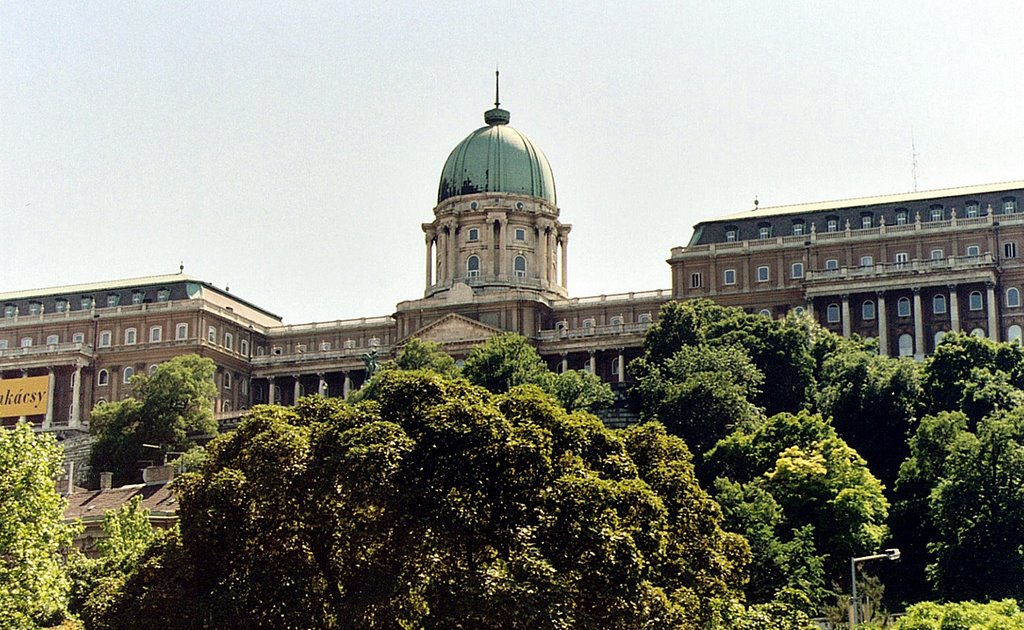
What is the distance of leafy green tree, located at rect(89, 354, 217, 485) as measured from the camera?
130 m

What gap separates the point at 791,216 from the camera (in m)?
150

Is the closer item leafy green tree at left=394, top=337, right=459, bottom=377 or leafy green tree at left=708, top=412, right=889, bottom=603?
leafy green tree at left=708, top=412, right=889, bottom=603

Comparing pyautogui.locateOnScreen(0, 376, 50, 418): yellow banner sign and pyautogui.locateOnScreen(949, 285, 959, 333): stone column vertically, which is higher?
pyautogui.locateOnScreen(949, 285, 959, 333): stone column

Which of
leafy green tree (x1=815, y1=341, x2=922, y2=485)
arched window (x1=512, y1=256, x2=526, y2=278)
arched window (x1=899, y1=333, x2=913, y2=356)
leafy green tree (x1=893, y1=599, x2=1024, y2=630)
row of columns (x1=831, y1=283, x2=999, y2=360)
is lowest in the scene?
leafy green tree (x1=893, y1=599, x2=1024, y2=630)

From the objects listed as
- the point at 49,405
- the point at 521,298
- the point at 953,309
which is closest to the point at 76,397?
the point at 49,405

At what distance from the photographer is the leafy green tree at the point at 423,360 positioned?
131 metres

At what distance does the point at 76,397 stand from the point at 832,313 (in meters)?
71.6

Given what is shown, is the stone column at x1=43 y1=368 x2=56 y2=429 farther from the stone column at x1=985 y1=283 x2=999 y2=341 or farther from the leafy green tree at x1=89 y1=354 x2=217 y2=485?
the stone column at x1=985 y1=283 x2=999 y2=341

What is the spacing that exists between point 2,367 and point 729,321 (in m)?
78.4

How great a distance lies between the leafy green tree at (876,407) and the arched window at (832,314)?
85.5 ft

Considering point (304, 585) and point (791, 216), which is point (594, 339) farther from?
point (304, 585)

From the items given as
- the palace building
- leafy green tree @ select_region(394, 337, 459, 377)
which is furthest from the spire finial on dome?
leafy green tree @ select_region(394, 337, 459, 377)

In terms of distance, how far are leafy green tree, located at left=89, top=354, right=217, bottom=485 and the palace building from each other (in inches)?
475

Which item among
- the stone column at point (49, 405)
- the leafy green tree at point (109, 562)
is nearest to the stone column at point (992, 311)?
the leafy green tree at point (109, 562)
